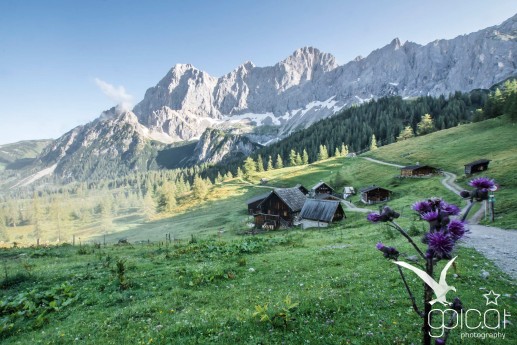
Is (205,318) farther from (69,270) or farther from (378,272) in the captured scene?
(69,270)

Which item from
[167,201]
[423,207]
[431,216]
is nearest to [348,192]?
[167,201]

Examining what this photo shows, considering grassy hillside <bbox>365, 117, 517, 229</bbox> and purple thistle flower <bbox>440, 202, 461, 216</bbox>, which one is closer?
purple thistle flower <bbox>440, 202, 461, 216</bbox>

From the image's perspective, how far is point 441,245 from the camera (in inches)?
177

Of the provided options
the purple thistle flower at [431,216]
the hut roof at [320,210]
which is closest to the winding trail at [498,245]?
the purple thistle flower at [431,216]

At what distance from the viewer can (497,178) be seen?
197ft

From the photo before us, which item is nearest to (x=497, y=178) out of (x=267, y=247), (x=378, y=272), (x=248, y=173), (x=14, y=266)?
Answer: (x=267, y=247)

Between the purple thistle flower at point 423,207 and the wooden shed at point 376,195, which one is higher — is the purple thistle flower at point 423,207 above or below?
above

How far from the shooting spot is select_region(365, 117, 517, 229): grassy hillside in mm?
53159

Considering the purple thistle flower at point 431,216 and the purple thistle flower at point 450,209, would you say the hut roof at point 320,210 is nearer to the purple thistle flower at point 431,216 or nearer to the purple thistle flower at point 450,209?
the purple thistle flower at point 450,209

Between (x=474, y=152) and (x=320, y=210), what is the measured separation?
69585 mm

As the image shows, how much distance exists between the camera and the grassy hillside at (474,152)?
5316 centimetres

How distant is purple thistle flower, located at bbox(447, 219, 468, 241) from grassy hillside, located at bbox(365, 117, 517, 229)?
140ft

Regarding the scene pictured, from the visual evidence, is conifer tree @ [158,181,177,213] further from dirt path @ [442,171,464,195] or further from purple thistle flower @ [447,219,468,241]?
purple thistle flower @ [447,219,468,241]

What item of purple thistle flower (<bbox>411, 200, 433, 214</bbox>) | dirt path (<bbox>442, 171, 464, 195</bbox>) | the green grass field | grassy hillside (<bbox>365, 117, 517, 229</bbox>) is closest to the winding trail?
the green grass field
